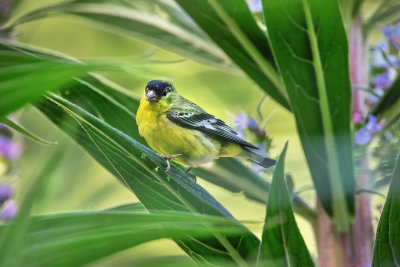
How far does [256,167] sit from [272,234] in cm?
36

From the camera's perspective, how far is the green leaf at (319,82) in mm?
541

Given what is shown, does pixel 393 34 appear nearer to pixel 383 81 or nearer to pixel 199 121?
pixel 383 81

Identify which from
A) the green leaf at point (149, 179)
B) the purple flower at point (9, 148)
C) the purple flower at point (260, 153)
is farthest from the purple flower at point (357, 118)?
the purple flower at point (9, 148)

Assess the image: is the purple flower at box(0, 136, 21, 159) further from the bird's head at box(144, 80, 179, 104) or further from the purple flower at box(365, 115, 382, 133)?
the purple flower at box(365, 115, 382, 133)

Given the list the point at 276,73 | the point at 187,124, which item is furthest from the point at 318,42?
the point at 187,124

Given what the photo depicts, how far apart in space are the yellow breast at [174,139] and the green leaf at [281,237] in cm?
22

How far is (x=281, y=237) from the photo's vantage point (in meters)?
0.44

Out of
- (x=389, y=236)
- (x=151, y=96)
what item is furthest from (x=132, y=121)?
(x=389, y=236)

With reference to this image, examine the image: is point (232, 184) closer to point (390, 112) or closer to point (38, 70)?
point (390, 112)

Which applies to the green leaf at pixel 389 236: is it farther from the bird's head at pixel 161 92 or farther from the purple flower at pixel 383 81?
the purple flower at pixel 383 81

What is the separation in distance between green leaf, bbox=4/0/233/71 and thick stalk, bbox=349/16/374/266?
18cm

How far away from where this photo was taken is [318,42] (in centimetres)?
56

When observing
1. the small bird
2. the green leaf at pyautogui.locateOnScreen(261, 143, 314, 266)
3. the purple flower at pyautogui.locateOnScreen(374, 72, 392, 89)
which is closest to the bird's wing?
the small bird

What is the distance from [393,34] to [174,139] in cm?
43
